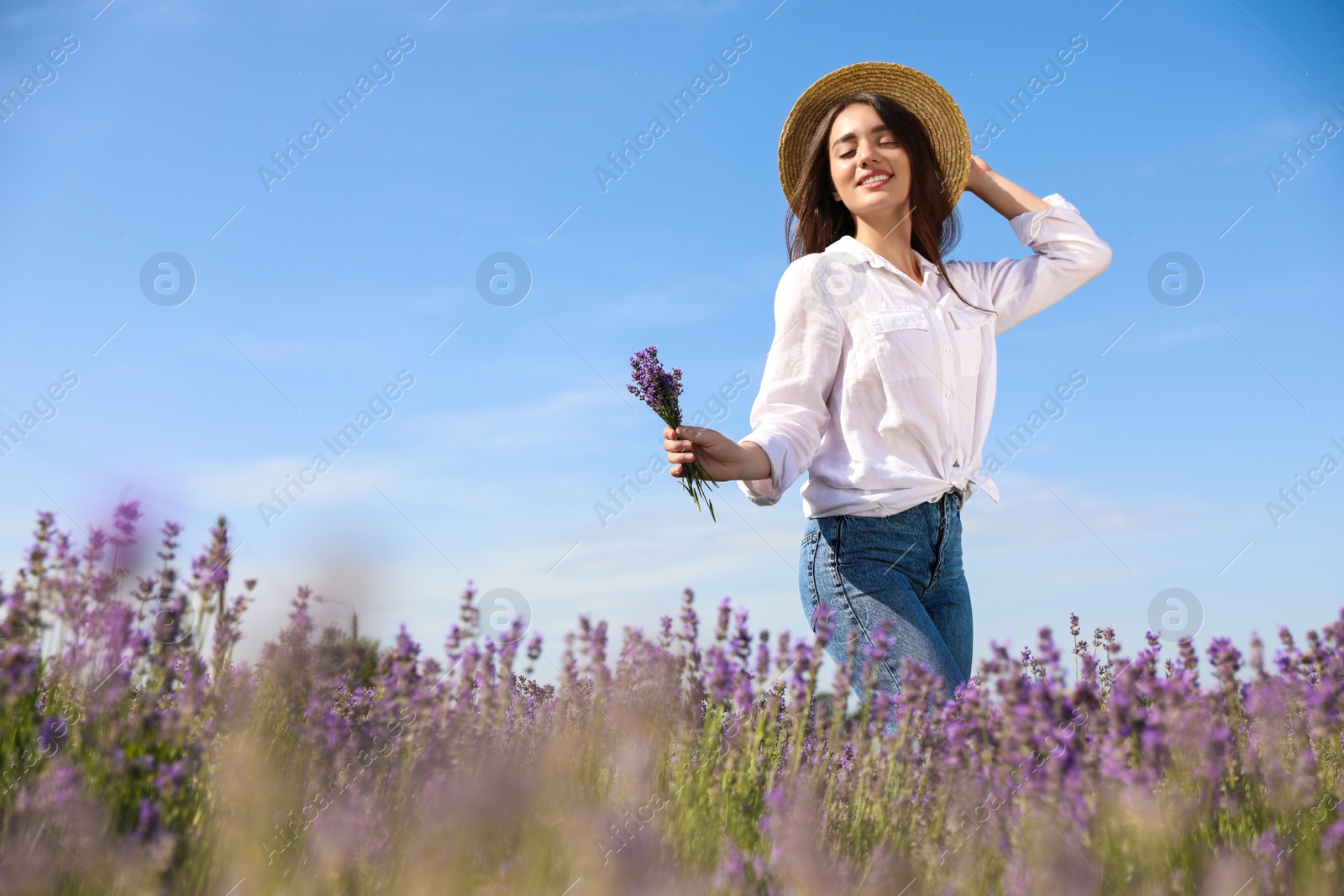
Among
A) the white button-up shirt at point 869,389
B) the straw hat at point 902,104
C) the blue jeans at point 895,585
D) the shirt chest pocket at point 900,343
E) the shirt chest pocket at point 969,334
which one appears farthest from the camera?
the straw hat at point 902,104

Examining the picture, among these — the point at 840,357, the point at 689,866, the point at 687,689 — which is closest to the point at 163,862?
the point at 689,866

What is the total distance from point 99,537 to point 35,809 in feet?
2.66

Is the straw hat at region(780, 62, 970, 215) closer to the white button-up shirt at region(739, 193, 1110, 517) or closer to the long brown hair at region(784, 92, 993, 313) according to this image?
the long brown hair at region(784, 92, 993, 313)

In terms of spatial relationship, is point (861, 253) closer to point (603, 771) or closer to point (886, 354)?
point (886, 354)

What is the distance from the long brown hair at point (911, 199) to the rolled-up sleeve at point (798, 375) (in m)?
0.50

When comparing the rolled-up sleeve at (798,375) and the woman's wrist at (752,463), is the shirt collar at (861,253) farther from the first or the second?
the woman's wrist at (752,463)

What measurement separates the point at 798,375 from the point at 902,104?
1.29 meters

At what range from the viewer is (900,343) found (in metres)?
2.87

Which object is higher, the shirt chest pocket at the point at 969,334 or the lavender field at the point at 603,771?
the shirt chest pocket at the point at 969,334

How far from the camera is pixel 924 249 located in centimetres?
334

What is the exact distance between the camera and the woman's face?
3119 mm

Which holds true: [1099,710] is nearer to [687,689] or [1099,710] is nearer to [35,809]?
[687,689]

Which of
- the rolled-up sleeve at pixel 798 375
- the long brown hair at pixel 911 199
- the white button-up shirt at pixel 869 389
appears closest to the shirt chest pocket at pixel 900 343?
the white button-up shirt at pixel 869 389

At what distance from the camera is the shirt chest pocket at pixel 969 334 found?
304 cm
